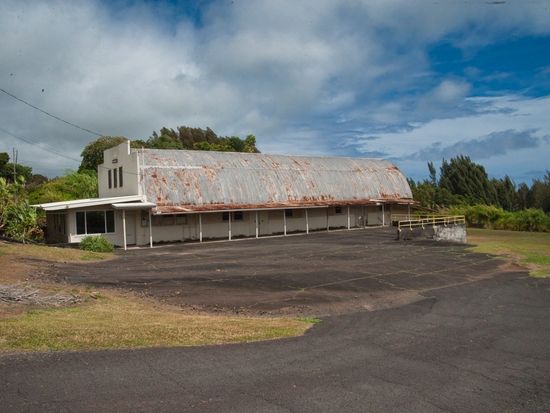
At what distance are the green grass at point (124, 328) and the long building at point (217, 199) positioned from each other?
1828 cm

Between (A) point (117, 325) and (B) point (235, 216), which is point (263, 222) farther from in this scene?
(A) point (117, 325)

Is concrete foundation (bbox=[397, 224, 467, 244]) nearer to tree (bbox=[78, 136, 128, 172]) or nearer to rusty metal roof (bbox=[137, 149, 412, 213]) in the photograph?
rusty metal roof (bbox=[137, 149, 412, 213])

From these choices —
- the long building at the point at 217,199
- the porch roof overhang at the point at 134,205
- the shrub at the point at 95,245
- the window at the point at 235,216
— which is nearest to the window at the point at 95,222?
the long building at the point at 217,199

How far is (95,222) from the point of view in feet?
98.7

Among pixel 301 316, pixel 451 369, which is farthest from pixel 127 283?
pixel 451 369

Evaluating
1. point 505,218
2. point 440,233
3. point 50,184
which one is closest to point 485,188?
point 505,218

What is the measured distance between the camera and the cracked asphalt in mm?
5973

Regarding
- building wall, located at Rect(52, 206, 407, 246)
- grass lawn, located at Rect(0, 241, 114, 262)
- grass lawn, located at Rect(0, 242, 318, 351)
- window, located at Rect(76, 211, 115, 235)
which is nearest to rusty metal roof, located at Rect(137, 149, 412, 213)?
building wall, located at Rect(52, 206, 407, 246)

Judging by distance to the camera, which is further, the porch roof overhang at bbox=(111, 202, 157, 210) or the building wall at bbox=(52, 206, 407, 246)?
the building wall at bbox=(52, 206, 407, 246)

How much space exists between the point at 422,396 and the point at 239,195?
97.3ft

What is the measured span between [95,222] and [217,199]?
26.5 ft

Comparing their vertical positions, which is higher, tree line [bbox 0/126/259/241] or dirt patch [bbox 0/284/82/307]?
tree line [bbox 0/126/259/241]

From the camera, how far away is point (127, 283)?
16.2 metres

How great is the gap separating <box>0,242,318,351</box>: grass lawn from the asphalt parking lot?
52.6 inches
